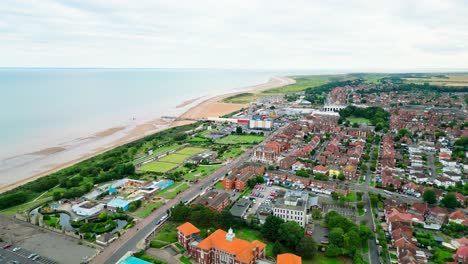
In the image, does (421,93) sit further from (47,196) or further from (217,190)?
(47,196)

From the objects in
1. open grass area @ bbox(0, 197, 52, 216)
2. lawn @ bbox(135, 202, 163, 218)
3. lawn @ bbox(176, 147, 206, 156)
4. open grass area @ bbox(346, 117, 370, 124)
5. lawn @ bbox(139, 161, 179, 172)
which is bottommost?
open grass area @ bbox(0, 197, 52, 216)

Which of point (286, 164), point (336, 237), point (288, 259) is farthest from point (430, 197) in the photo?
point (288, 259)

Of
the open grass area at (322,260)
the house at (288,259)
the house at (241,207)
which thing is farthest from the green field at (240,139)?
the house at (288,259)

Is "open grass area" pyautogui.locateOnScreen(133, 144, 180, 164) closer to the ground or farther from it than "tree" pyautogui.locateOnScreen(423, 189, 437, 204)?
closer to the ground

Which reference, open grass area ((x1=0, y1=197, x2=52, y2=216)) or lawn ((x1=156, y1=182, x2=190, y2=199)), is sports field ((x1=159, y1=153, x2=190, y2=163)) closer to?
lawn ((x1=156, y1=182, x2=190, y2=199))

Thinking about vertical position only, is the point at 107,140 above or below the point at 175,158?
below

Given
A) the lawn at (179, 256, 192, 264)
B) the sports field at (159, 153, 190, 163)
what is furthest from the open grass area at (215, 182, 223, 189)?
the lawn at (179, 256, 192, 264)

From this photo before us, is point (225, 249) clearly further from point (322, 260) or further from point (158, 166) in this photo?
point (158, 166)
